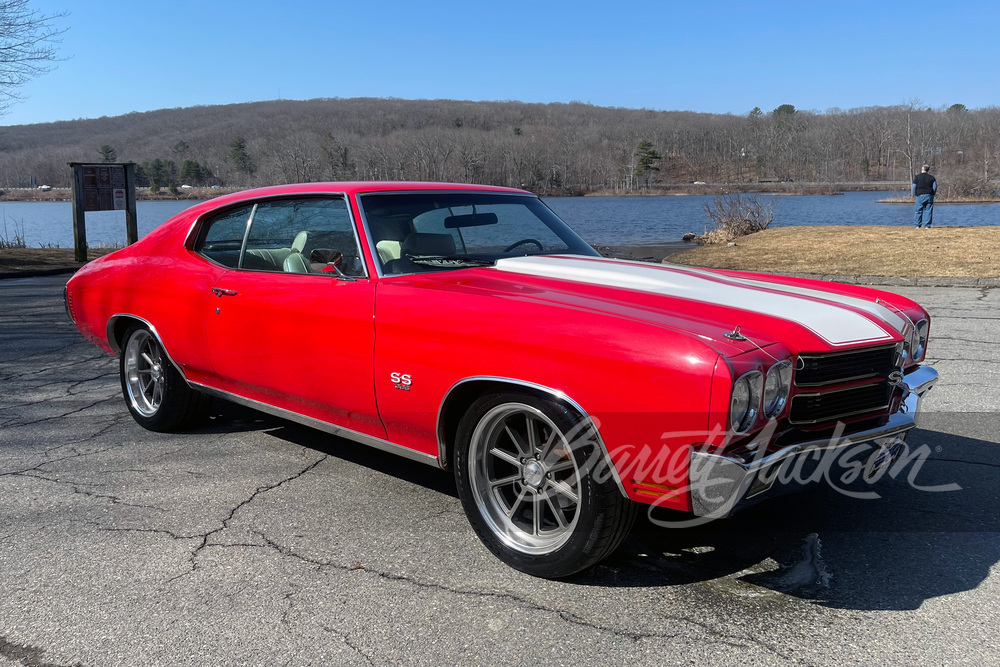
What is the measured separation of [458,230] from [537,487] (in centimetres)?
163

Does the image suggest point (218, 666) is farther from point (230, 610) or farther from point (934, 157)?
point (934, 157)

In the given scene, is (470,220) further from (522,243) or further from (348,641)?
(348,641)

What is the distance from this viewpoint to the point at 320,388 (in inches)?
147

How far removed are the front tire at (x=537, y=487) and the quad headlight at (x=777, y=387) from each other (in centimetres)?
60

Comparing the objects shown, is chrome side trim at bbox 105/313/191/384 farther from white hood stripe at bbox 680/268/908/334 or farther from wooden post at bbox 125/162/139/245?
wooden post at bbox 125/162/139/245

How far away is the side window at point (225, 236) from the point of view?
4.43 metres

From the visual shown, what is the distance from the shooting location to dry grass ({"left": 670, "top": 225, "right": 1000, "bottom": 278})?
1360 centimetres

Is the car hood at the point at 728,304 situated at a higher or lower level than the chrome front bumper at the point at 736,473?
higher

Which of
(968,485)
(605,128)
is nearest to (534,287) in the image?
(968,485)

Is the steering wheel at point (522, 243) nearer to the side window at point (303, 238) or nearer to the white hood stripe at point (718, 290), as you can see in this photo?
the white hood stripe at point (718, 290)

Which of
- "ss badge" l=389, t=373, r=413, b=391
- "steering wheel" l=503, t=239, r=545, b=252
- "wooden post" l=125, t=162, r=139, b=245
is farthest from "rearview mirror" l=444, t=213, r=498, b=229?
"wooden post" l=125, t=162, r=139, b=245

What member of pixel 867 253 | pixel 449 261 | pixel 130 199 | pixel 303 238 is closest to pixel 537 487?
pixel 449 261

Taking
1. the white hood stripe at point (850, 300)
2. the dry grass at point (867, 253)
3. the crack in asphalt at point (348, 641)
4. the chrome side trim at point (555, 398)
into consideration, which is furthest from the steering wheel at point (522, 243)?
the dry grass at point (867, 253)

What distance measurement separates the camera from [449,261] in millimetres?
3922
